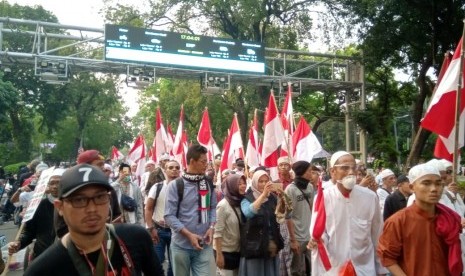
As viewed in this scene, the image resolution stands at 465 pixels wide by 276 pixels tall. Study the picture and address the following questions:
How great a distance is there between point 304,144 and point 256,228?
6.72 metres

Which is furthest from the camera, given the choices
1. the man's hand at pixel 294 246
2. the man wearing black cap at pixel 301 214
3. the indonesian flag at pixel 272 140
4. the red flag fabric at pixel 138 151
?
the red flag fabric at pixel 138 151

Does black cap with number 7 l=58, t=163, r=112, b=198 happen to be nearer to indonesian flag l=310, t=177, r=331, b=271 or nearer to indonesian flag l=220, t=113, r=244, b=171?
indonesian flag l=310, t=177, r=331, b=271

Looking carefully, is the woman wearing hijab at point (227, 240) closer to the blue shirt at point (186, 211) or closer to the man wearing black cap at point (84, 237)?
the blue shirt at point (186, 211)

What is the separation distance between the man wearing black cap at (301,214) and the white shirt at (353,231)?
1424 mm

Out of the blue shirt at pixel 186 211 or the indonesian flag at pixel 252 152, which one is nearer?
the blue shirt at pixel 186 211

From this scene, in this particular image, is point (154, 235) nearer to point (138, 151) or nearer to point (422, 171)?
point (422, 171)

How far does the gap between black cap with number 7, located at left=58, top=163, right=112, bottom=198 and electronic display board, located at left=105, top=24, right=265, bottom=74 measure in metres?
16.5

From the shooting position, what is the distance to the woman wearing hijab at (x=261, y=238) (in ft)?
18.6

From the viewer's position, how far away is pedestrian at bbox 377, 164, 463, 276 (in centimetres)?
418

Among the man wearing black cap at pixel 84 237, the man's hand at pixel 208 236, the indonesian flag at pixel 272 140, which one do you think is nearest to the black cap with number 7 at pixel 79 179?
the man wearing black cap at pixel 84 237

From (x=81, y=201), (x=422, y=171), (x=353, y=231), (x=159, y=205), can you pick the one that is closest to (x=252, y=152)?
(x=159, y=205)

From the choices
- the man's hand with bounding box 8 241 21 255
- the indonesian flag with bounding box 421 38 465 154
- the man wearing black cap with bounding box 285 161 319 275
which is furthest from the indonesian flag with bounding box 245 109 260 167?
the man's hand with bounding box 8 241 21 255

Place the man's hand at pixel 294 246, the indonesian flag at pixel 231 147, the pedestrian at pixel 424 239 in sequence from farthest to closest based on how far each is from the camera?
the indonesian flag at pixel 231 147 < the man's hand at pixel 294 246 < the pedestrian at pixel 424 239

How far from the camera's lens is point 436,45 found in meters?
19.3
